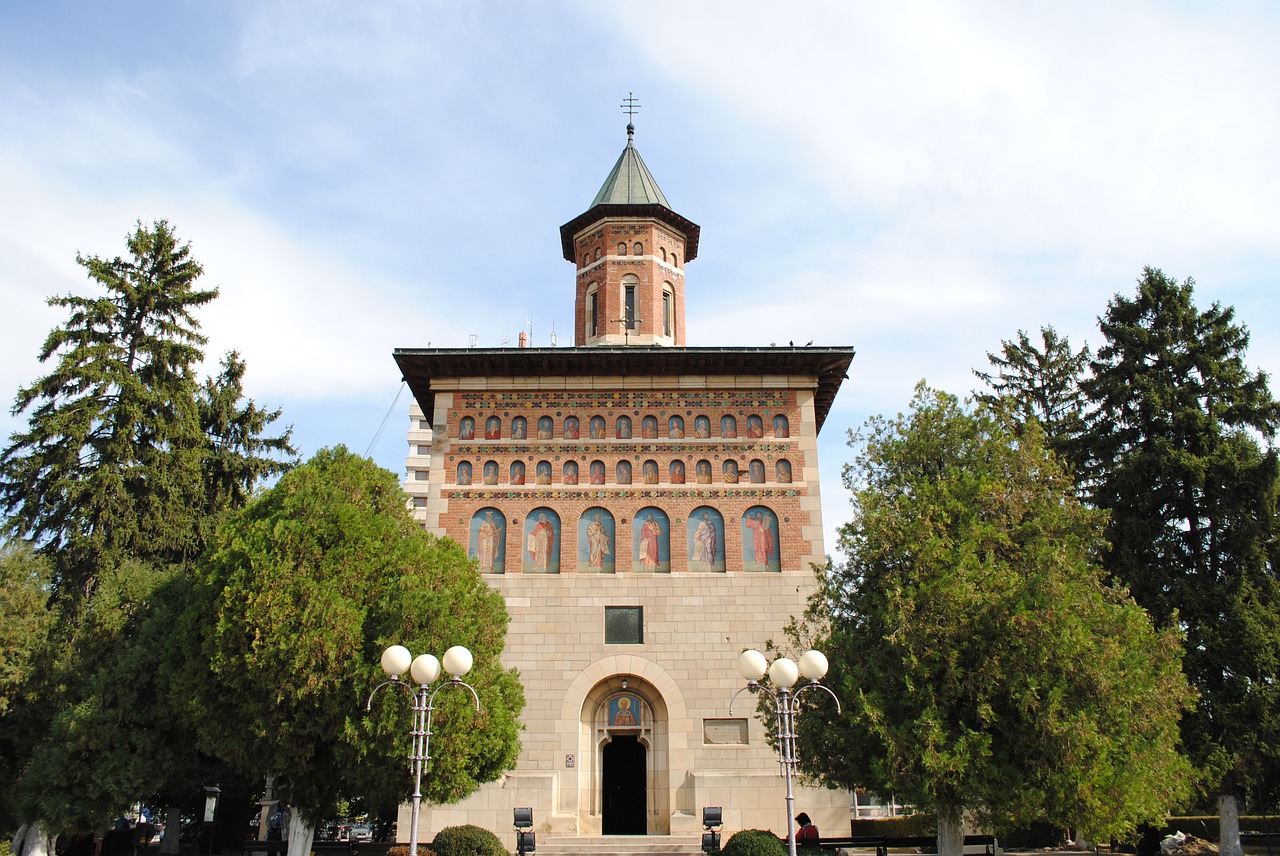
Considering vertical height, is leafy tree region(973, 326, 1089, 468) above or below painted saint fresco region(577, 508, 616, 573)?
above

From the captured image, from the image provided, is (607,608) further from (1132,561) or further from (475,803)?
(1132,561)

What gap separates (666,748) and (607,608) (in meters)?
3.44

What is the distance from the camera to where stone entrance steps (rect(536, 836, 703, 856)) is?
18172mm

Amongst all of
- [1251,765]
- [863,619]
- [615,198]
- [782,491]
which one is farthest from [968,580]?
[615,198]

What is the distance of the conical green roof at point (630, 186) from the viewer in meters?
27.4

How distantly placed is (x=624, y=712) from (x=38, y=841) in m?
12.5

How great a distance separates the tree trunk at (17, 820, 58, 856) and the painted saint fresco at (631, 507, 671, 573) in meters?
13.5

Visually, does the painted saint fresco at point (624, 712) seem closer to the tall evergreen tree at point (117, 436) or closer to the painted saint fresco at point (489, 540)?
the painted saint fresco at point (489, 540)

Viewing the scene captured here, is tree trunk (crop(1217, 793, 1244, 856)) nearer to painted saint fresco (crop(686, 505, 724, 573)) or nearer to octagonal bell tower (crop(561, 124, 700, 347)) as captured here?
painted saint fresco (crop(686, 505, 724, 573))

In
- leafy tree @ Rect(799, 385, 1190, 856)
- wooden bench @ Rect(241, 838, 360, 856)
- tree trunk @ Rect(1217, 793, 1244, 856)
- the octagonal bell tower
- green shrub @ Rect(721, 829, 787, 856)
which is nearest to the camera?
green shrub @ Rect(721, 829, 787, 856)

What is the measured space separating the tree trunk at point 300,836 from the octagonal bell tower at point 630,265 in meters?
14.3

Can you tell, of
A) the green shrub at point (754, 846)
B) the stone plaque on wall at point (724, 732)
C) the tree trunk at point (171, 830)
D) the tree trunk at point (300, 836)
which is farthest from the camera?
the tree trunk at point (171, 830)

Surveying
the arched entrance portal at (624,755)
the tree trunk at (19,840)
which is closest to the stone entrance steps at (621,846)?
the arched entrance portal at (624,755)

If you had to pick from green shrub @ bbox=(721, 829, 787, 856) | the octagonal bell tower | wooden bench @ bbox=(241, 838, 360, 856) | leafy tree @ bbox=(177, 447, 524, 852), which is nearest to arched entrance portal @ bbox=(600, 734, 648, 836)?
leafy tree @ bbox=(177, 447, 524, 852)
